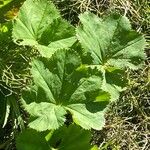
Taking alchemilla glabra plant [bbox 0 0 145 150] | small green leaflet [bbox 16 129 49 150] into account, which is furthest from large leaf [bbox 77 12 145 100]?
small green leaflet [bbox 16 129 49 150]

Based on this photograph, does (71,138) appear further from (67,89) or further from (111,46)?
(111,46)

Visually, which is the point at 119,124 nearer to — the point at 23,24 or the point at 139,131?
the point at 139,131

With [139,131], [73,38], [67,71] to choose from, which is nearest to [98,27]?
[73,38]

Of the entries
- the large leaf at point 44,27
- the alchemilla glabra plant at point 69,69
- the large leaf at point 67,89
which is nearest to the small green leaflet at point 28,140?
the alchemilla glabra plant at point 69,69

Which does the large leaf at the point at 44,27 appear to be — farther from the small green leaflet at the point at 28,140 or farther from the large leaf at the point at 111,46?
the small green leaflet at the point at 28,140

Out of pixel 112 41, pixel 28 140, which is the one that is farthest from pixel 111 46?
pixel 28 140

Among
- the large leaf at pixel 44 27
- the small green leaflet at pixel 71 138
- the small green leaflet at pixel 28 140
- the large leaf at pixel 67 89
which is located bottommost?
the small green leaflet at pixel 71 138
